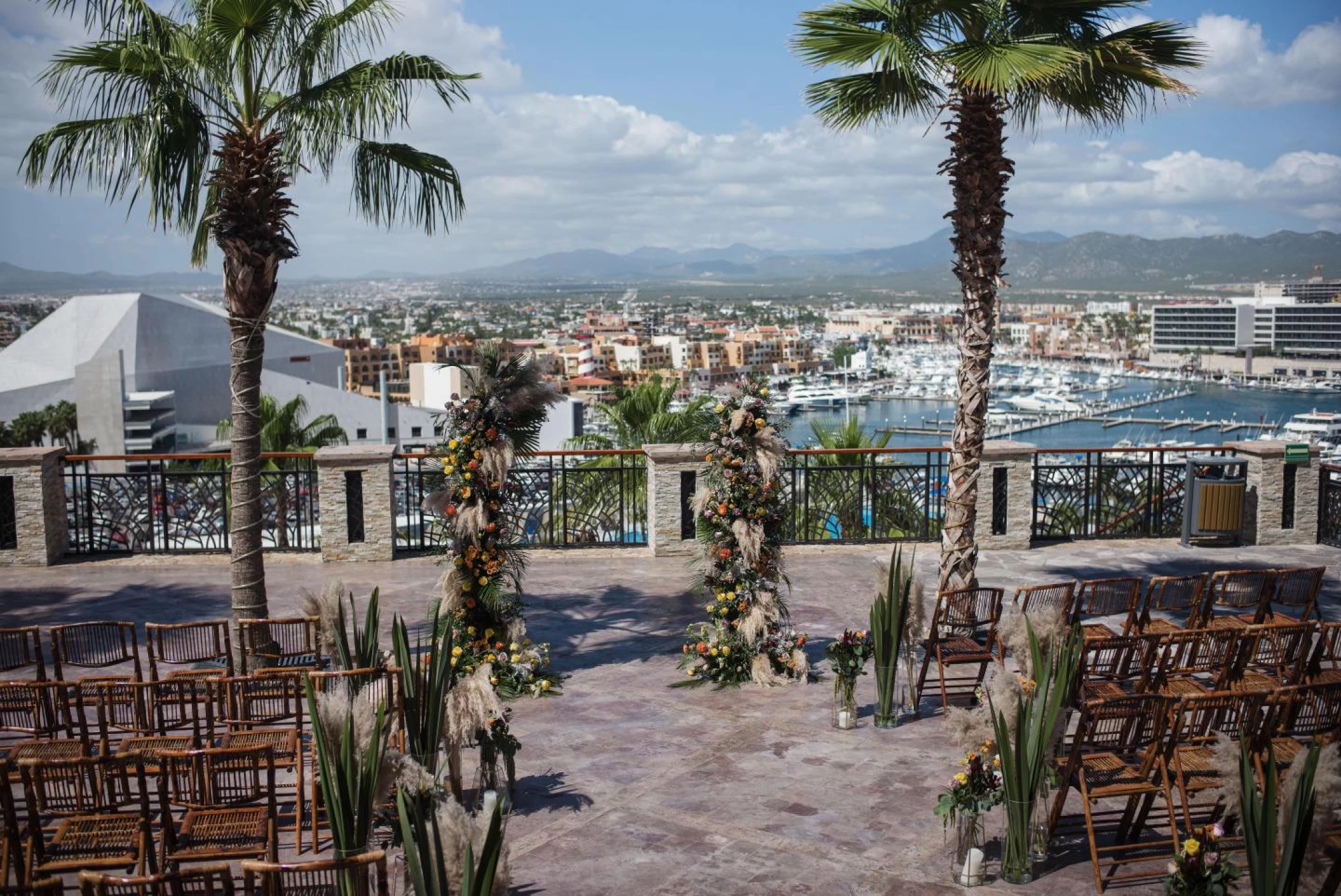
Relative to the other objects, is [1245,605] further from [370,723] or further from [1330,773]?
[370,723]

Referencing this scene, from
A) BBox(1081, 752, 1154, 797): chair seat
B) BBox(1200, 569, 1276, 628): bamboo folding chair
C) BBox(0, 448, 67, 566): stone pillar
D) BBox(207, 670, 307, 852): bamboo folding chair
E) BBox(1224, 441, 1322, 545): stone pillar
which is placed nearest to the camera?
BBox(1081, 752, 1154, 797): chair seat

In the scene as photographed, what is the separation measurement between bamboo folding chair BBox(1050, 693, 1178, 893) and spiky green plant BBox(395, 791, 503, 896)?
2.96 m

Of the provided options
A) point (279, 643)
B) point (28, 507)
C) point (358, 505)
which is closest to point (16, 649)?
point (279, 643)

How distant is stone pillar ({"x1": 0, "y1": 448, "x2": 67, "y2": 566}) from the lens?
13.1 metres

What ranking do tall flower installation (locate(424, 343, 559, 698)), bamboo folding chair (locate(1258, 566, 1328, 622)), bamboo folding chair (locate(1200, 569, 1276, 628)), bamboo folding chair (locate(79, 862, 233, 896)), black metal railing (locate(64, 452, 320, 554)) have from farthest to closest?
black metal railing (locate(64, 452, 320, 554)) → tall flower installation (locate(424, 343, 559, 698)) → bamboo folding chair (locate(1258, 566, 1328, 622)) → bamboo folding chair (locate(1200, 569, 1276, 628)) → bamboo folding chair (locate(79, 862, 233, 896))

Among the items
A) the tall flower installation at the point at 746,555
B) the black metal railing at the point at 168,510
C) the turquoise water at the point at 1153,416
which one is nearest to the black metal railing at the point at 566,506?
the black metal railing at the point at 168,510

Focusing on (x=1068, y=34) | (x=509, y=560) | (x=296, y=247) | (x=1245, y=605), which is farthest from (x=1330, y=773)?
(x=296, y=247)

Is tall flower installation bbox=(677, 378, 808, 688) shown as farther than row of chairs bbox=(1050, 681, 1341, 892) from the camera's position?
Yes

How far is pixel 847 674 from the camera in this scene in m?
7.96

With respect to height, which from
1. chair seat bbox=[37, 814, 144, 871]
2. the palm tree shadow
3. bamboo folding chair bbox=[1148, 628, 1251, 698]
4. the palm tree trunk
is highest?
the palm tree trunk

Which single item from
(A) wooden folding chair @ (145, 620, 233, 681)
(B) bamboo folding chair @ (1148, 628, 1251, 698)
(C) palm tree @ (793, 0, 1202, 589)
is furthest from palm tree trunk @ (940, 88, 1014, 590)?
(A) wooden folding chair @ (145, 620, 233, 681)

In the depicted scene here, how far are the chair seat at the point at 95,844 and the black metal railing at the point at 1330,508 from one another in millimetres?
13631

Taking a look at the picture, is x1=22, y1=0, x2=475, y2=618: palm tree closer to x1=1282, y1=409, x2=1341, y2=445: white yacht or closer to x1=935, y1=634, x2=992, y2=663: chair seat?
x1=935, y1=634, x2=992, y2=663: chair seat

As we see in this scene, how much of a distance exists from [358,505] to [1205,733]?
31.5 feet
